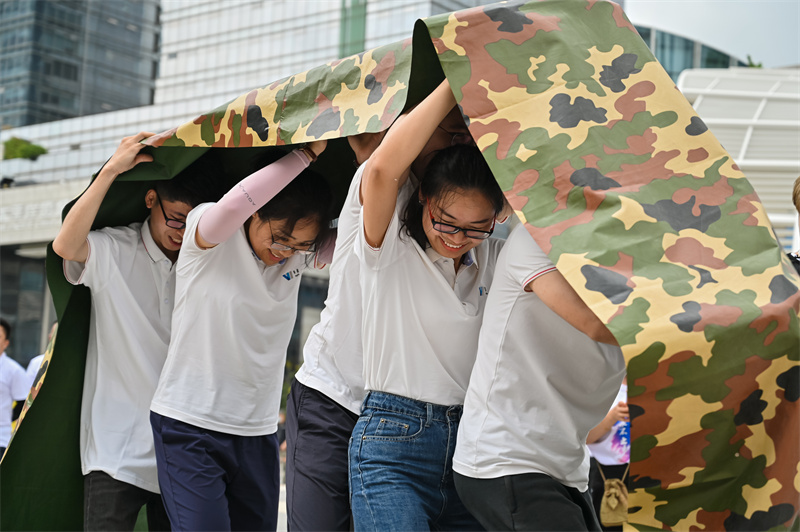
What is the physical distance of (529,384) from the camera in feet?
7.40

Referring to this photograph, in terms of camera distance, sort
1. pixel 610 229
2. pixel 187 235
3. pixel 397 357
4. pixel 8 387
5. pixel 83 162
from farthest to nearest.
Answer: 1. pixel 83 162
2. pixel 8 387
3. pixel 187 235
4. pixel 397 357
5. pixel 610 229

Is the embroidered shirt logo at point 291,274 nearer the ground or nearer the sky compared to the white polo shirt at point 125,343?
nearer the sky

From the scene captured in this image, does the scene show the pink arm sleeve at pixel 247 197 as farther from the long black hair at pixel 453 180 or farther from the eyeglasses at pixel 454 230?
the eyeglasses at pixel 454 230

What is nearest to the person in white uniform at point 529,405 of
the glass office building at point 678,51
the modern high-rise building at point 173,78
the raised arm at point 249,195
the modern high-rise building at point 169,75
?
the raised arm at point 249,195

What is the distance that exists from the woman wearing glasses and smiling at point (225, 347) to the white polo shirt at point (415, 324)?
673 mm

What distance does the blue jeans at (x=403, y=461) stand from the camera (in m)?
2.50

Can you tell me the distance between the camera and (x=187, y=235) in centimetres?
323

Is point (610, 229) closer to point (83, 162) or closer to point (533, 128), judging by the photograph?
point (533, 128)

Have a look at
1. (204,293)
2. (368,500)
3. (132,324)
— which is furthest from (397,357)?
(132,324)

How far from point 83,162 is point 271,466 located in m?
20.3

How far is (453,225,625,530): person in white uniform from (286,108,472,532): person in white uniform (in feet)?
2.17

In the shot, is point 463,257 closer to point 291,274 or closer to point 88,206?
point 291,274

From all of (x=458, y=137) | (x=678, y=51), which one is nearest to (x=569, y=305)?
(x=458, y=137)

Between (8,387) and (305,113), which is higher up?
(305,113)
